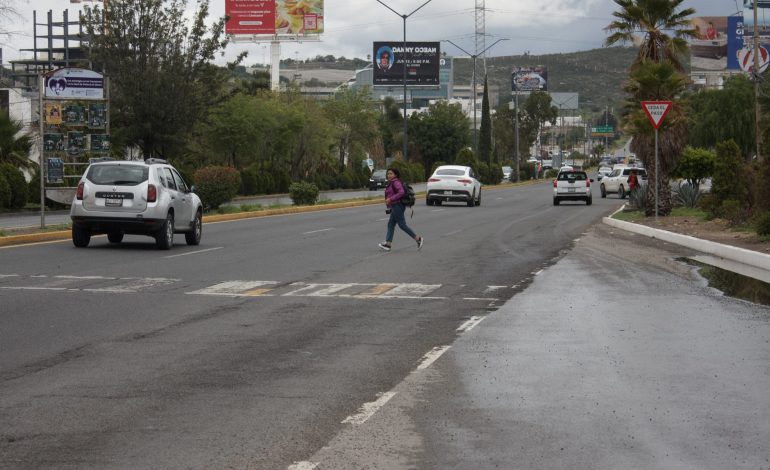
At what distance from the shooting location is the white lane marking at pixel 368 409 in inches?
298

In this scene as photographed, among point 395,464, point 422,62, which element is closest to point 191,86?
point 395,464

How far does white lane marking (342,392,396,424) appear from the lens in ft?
24.9

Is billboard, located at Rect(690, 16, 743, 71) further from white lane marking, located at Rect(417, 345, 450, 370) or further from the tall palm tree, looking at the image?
white lane marking, located at Rect(417, 345, 450, 370)

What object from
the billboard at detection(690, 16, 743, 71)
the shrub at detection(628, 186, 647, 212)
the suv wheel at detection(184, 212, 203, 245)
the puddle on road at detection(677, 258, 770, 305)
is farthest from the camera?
the billboard at detection(690, 16, 743, 71)

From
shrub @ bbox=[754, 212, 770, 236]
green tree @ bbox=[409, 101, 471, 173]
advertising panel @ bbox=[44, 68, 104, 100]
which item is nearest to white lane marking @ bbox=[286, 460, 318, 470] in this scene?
shrub @ bbox=[754, 212, 770, 236]

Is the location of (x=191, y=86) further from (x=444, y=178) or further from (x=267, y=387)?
→ (x=267, y=387)

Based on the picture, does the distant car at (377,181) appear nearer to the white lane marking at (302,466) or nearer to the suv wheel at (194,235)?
the suv wheel at (194,235)

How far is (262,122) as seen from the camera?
232 feet

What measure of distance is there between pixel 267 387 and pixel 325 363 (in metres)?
1.18

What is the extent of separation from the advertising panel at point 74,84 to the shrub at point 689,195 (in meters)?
20.8

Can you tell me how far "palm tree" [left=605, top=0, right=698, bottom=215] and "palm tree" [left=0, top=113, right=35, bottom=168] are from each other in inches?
980

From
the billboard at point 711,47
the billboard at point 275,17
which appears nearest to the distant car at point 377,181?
the billboard at point 275,17

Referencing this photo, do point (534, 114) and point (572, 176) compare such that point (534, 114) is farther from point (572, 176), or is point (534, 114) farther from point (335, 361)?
point (335, 361)

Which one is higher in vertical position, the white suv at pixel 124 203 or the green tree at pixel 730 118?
the green tree at pixel 730 118
